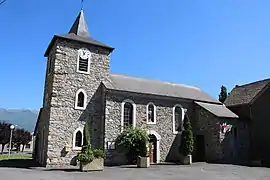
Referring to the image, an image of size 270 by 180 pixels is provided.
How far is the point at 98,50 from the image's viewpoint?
22.5m

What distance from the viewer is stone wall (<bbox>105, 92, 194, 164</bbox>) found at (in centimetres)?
2039

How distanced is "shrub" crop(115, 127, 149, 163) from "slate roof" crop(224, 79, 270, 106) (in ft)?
41.4

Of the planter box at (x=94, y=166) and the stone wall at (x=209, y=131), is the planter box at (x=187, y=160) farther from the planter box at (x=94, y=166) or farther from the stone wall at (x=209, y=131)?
the planter box at (x=94, y=166)

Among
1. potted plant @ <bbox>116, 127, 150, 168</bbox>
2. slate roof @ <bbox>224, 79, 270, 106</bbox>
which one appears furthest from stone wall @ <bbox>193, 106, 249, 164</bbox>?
potted plant @ <bbox>116, 127, 150, 168</bbox>

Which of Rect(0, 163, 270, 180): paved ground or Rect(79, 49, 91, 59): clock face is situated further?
Rect(79, 49, 91, 59): clock face

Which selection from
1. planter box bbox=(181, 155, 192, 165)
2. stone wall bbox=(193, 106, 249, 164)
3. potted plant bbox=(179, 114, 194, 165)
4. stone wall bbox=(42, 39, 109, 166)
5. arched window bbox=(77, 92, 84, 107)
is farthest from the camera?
stone wall bbox=(193, 106, 249, 164)

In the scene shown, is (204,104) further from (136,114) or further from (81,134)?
(81,134)

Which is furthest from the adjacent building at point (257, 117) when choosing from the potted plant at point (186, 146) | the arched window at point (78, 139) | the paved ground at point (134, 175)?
the arched window at point (78, 139)

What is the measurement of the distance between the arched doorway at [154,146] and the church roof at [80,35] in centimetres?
830

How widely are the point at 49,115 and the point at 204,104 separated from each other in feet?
47.5

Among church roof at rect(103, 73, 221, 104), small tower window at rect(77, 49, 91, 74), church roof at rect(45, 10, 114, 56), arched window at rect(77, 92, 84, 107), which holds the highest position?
church roof at rect(45, 10, 114, 56)

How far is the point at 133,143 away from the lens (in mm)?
19766

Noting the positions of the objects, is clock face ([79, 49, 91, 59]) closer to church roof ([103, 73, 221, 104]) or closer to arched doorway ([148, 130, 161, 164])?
church roof ([103, 73, 221, 104])

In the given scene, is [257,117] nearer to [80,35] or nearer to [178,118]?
[178,118]
